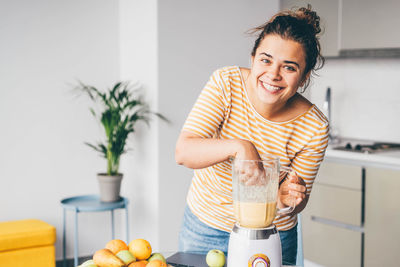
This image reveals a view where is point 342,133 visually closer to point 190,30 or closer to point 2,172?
point 190,30

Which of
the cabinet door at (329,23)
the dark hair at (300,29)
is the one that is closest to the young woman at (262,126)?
the dark hair at (300,29)

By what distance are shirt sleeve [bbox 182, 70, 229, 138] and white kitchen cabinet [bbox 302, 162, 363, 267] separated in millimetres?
1920

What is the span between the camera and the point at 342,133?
3.91 meters

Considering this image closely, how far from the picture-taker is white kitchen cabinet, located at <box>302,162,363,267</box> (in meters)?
3.18

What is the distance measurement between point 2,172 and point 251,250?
2668 millimetres

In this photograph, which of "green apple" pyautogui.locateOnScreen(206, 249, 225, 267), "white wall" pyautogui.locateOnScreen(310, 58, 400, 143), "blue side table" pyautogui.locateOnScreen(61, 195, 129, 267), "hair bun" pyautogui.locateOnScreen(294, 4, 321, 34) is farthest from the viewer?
"white wall" pyautogui.locateOnScreen(310, 58, 400, 143)

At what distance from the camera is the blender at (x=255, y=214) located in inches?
46.5

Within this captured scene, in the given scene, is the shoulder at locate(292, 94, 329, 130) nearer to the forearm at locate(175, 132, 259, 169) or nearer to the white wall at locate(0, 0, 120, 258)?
the forearm at locate(175, 132, 259, 169)

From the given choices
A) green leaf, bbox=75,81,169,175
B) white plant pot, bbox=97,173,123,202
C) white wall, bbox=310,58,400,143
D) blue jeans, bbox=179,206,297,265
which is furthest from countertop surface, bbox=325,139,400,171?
blue jeans, bbox=179,206,297,265

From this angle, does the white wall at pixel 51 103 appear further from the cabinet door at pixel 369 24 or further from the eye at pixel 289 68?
the eye at pixel 289 68

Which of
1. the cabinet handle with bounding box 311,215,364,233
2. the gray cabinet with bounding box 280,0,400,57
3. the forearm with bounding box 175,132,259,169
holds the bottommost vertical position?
the cabinet handle with bounding box 311,215,364,233

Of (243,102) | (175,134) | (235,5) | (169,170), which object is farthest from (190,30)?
(243,102)

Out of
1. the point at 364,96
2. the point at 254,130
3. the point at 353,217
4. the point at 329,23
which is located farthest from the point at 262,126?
the point at 364,96

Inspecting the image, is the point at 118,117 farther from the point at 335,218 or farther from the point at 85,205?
the point at 335,218
